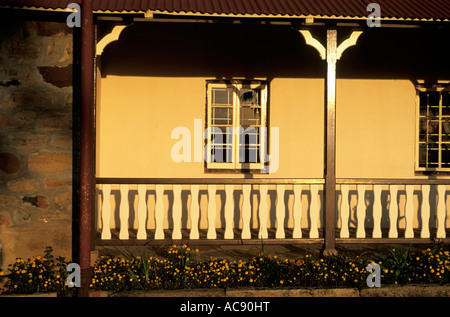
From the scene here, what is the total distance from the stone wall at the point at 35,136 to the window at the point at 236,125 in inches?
119

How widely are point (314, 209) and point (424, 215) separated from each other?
157cm

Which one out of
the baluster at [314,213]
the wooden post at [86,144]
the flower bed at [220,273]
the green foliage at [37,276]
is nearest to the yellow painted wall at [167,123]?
the baluster at [314,213]

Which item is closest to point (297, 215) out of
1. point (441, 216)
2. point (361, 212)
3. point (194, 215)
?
point (361, 212)

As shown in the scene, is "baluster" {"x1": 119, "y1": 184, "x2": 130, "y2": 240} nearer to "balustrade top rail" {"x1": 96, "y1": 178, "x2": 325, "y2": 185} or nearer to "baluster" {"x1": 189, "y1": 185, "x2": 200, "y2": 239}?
"balustrade top rail" {"x1": 96, "y1": 178, "x2": 325, "y2": 185}

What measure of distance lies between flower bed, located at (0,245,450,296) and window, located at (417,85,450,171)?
3.30m

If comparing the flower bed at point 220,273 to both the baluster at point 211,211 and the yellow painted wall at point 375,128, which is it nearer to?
the baluster at point 211,211

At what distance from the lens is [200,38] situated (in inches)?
324

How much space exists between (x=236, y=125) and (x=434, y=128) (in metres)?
3.66

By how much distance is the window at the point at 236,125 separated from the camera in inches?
327

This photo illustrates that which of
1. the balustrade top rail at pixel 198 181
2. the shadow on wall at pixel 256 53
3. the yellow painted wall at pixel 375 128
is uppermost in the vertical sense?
the shadow on wall at pixel 256 53

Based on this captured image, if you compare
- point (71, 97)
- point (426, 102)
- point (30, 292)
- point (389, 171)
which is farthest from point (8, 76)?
point (426, 102)

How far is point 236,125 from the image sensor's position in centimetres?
832

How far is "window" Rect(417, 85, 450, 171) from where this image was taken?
8.52 metres

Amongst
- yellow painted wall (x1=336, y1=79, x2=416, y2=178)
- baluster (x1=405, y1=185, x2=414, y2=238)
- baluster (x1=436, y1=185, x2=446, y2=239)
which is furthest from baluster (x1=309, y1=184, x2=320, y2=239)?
yellow painted wall (x1=336, y1=79, x2=416, y2=178)
